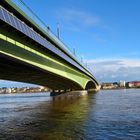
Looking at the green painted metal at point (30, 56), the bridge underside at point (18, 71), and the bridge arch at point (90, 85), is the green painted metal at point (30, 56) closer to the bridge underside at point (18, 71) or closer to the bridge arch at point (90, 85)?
the bridge underside at point (18, 71)

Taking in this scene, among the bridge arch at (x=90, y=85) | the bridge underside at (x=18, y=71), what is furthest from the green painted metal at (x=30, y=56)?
the bridge arch at (x=90, y=85)

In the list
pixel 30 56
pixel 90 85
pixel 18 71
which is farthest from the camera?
pixel 90 85

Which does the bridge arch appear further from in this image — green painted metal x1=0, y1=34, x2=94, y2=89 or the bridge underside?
green painted metal x1=0, y1=34, x2=94, y2=89

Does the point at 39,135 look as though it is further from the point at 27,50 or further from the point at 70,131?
the point at 27,50

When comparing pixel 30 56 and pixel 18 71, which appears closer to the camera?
pixel 30 56

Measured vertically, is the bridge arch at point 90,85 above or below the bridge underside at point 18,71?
above

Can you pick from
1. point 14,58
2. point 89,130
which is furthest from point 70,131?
point 14,58

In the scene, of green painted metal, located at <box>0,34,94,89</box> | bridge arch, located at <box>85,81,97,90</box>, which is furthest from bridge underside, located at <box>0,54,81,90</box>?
bridge arch, located at <box>85,81,97,90</box>

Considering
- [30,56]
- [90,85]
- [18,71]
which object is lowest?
[18,71]

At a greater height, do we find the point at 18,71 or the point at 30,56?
the point at 30,56

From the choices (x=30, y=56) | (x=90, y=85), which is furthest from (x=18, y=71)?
(x=90, y=85)

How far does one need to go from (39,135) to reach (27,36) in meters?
12.7

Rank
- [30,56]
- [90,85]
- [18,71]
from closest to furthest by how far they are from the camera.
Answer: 1. [30,56]
2. [18,71]
3. [90,85]

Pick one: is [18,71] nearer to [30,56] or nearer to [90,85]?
[30,56]
